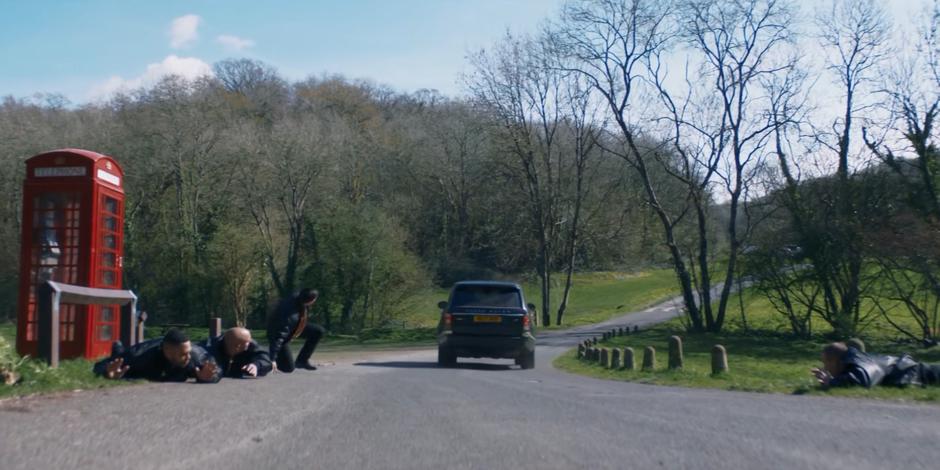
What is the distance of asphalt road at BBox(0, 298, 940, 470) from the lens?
588 centimetres

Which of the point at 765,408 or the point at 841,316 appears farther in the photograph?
the point at 841,316

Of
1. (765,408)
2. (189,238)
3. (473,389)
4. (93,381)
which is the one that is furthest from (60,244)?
(189,238)

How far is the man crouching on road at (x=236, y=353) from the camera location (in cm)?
1128

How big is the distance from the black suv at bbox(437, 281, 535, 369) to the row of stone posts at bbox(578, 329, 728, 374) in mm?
2345

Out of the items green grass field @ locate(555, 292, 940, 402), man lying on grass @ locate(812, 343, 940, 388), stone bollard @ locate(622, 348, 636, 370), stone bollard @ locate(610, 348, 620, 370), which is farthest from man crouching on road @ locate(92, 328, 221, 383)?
stone bollard @ locate(610, 348, 620, 370)

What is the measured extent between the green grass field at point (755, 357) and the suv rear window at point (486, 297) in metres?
2.49

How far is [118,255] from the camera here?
1520 centimetres

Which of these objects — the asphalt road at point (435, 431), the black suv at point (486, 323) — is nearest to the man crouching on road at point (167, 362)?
the asphalt road at point (435, 431)

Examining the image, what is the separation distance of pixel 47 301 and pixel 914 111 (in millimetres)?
30726

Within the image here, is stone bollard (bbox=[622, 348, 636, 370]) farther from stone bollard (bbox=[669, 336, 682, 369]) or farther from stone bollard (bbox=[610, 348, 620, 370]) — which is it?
stone bollard (bbox=[669, 336, 682, 369])

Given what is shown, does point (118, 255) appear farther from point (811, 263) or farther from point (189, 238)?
point (189, 238)

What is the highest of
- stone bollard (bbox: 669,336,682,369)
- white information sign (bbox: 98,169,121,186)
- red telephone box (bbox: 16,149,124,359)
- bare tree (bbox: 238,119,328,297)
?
bare tree (bbox: 238,119,328,297)

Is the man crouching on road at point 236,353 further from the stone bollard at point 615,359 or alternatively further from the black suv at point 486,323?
the stone bollard at point 615,359

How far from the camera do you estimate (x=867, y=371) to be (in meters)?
12.5
